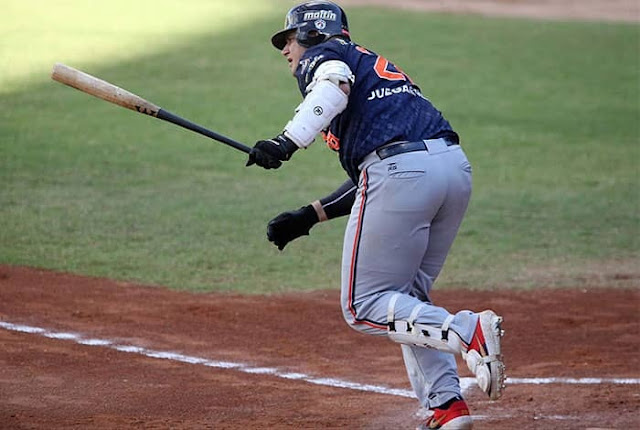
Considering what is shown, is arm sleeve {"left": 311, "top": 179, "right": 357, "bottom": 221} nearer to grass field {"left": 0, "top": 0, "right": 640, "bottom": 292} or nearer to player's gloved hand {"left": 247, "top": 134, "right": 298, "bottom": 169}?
player's gloved hand {"left": 247, "top": 134, "right": 298, "bottom": 169}

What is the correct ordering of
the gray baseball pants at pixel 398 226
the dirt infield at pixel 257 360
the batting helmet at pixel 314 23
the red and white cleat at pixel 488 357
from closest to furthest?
1. the red and white cleat at pixel 488 357
2. the gray baseball pants at pixel 398 226
3. the batting helmet at pixel 314 23
4. the dirt infield at pixel 257 360

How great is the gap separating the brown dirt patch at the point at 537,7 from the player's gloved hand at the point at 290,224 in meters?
17.8

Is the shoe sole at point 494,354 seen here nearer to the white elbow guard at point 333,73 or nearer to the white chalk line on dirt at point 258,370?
the white elbow guard at point 333,73

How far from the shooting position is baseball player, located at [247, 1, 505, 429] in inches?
194

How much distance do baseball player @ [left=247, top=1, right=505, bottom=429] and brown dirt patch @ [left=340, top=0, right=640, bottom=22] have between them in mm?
18112

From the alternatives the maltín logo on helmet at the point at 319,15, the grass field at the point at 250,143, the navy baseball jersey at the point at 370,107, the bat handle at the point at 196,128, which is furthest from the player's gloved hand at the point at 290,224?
the grass field at the point at 250,143

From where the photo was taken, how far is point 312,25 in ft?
17.3

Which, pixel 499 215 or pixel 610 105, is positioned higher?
pixel 610 105

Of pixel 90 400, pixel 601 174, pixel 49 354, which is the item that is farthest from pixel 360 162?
pixel 601 174

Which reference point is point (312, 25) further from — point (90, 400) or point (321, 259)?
point (321, 259)

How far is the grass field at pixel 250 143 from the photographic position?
9.84 meters

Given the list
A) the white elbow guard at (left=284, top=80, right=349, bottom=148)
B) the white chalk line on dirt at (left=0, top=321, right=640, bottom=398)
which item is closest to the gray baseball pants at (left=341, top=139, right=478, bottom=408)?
the white elbow guard at (left=284, top=80, right=349, bottom=148)

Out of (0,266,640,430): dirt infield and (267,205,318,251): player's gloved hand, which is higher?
(267,205,318,251): player's gloved hand

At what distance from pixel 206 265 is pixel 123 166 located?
11.3 feet
